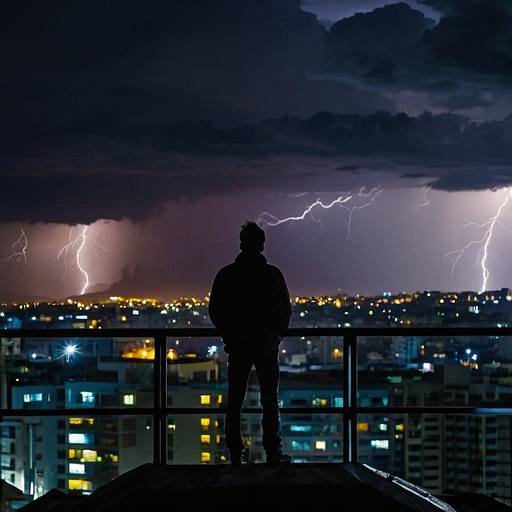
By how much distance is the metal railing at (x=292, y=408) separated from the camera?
13.3 feet

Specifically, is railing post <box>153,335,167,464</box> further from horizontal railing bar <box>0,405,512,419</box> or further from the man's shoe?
the man's shoe

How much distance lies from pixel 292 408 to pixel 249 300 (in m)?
0.70

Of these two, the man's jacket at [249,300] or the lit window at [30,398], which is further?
the lit window at [30,398]

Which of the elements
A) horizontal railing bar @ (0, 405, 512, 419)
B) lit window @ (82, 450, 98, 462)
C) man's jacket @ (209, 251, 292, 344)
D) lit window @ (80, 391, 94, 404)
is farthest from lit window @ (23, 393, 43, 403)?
lit window @ (82, 450, 98, 462)

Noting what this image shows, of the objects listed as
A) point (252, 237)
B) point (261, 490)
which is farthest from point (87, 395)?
point (261, 490)

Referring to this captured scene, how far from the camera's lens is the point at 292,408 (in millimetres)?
4227

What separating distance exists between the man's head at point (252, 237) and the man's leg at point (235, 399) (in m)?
0.61

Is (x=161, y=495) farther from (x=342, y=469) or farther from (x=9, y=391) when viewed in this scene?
(x=9, y=391)

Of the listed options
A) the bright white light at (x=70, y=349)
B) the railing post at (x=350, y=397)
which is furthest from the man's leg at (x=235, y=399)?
the bright white light at (x=70, y=349)

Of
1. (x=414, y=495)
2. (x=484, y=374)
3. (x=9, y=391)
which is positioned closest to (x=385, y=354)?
(x=484, y=374)

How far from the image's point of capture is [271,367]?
4.09m

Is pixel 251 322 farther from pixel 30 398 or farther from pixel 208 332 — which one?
pixel 30 398

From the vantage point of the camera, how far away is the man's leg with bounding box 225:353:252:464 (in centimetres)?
409

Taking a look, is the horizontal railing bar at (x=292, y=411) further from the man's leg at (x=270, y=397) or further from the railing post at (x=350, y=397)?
the man's leg at (x=270, y=397)
